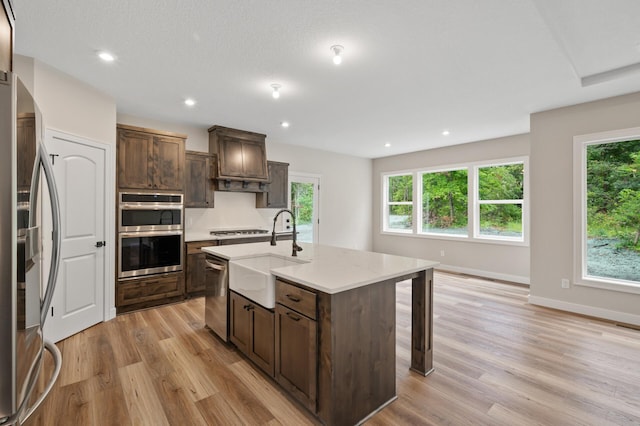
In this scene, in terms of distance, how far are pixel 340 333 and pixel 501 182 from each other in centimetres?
516

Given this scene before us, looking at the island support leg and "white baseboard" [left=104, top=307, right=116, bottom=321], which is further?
"white baseboard" [left=104, top=307, right=116, bottom=321]

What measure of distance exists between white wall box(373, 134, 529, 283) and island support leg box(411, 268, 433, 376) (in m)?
3.89

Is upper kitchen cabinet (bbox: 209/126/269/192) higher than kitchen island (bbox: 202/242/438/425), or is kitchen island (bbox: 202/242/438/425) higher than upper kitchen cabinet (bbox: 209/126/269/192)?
upper kitchen cabinet (bbox: 209/126/269/192)

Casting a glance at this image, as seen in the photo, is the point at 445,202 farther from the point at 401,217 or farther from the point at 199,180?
the point at 199,180

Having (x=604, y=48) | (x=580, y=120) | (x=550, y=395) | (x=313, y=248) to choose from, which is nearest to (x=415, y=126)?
(x=580, y=120)

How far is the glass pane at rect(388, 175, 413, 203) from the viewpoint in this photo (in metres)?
7.09

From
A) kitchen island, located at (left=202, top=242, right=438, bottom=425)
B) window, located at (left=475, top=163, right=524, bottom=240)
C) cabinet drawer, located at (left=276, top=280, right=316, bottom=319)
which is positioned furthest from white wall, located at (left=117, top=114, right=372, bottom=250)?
cabinet drawer, located at (left=276, top=280, right=316, bottom=319)

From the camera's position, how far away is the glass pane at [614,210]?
11.5 feet

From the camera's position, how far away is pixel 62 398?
2.08m

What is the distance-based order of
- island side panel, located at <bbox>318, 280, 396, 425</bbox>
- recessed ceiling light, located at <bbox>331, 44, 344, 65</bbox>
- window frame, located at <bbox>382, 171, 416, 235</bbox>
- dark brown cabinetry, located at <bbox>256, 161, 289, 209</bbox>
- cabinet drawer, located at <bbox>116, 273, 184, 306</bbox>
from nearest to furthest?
island side panel, located at <bbox>318, 280, 396, 425</bbox> < recessed ceiling light, located at <bbox>331, 44, 344, 65</bbox> < cabinet drawer, located at <bbox>116, 273, 184, 306</bbox> < dark brown cabinetry, located at <bbox>256, 161, 289, 209</bbox> < window frame, located at <bbox>382, 171, 416, 235</bbox>

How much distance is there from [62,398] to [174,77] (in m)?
2.86

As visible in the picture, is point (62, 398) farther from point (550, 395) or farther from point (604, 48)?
point (604, 48)

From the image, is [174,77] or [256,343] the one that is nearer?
[256,343]

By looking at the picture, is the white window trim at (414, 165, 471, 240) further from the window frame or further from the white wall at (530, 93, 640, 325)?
the white wall at (530, 93, 640, 325)
